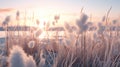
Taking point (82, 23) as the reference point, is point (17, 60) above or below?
below

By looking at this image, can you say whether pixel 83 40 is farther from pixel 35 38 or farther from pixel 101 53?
pixel 35 38

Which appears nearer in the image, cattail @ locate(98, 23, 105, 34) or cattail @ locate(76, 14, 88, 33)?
cattail @ locate(76, 14, 88, 33)

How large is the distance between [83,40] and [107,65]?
3.71 feet

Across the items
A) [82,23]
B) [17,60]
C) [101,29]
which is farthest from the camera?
[101,29]

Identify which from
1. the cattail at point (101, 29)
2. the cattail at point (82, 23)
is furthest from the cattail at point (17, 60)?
the cattail at point (101, 29)

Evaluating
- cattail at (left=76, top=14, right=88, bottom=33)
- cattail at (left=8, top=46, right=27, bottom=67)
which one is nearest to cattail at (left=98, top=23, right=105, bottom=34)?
cattail at (left=76, top=14, right=88, bottom=33)

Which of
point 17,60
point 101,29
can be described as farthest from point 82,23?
point 101,29

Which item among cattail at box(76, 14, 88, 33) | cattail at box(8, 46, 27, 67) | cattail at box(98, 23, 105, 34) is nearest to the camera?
cattail at box(8, 46, 27, 67)

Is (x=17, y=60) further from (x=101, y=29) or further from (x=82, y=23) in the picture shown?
(x=101, y=29)

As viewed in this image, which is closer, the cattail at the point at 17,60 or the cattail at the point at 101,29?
the cattail at the point at 17,60

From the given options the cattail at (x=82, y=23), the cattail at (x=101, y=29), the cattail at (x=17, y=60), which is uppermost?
the cattail at (x=82, y=23)

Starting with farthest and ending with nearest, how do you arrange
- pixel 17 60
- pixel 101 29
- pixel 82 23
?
pixel 101 29
pixel 82 23
pixel 17 60

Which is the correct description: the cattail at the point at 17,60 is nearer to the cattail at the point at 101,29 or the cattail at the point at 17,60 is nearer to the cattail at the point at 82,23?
the cattail at the point at 82,23

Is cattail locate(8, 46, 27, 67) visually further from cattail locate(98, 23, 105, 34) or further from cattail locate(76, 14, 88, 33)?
cattail locate(98, 23, 105, 34)
